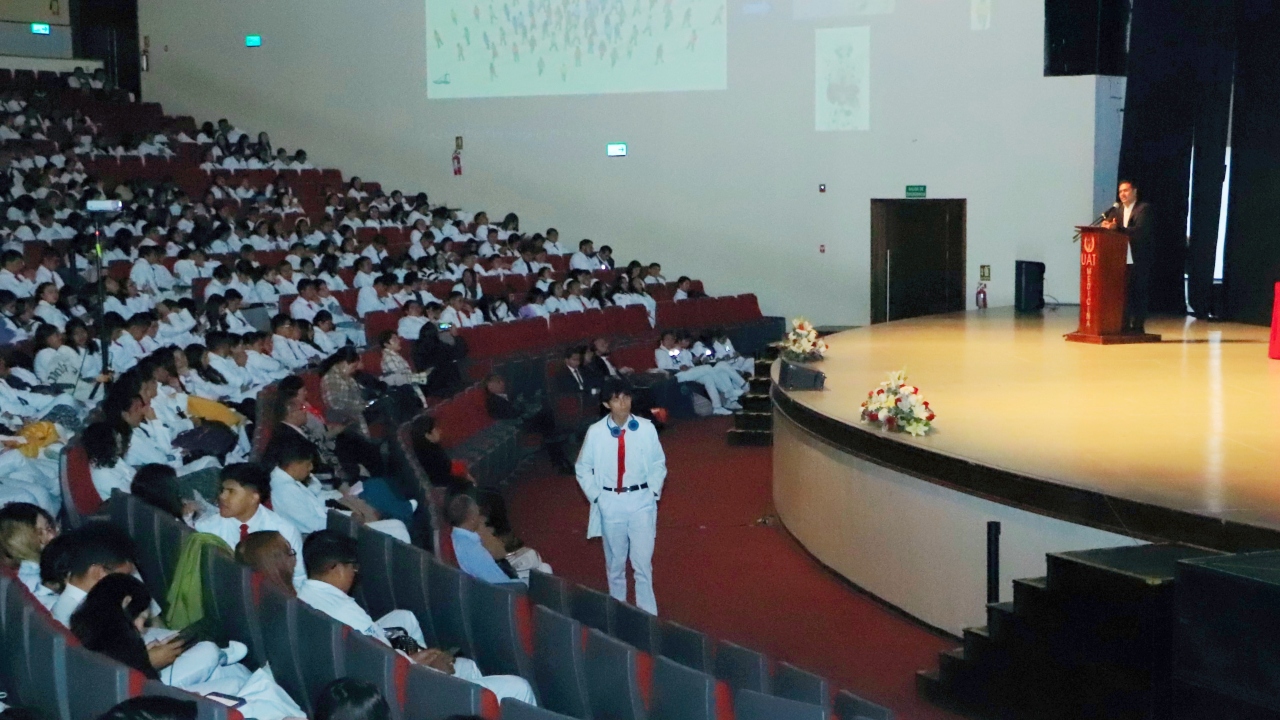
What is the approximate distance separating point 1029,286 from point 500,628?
401 inches

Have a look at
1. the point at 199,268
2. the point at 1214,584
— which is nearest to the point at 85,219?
the point at 199,268

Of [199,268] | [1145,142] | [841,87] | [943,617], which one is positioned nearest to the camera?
[943,617]

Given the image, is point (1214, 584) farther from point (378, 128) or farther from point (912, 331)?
point (378, 128)

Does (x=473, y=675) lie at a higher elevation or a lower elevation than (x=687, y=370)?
higher

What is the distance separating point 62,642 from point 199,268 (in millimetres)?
8956

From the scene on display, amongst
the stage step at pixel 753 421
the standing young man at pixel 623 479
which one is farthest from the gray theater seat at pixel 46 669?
the stage step at pixel 753 421

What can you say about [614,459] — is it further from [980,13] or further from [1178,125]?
[980,13]

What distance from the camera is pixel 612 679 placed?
3781 mm

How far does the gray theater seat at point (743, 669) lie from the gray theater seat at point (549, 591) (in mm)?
723

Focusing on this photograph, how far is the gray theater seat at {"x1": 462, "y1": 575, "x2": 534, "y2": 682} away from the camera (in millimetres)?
4230

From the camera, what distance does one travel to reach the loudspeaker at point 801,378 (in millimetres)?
8422

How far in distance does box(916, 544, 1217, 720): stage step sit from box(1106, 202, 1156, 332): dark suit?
5.37 m

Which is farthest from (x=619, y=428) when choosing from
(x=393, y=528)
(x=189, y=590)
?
(x=189, y=590)

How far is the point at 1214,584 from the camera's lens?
4.10m
